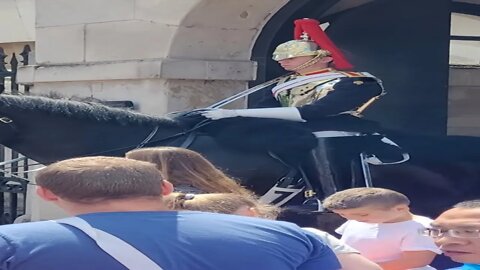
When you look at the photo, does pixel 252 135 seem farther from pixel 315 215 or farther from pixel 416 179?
pixel 416 179

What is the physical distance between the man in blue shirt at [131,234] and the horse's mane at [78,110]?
2.72m

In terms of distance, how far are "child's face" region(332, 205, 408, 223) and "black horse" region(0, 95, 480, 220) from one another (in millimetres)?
2066

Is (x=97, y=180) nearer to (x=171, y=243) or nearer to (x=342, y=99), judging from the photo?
(x=171, y=243)

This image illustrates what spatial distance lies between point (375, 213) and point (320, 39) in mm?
2696

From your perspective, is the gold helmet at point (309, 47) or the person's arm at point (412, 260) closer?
the person's arm at point (412, 260)

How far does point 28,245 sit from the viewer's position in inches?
74.5

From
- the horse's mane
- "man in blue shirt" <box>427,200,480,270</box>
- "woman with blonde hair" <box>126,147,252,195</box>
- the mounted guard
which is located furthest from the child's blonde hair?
the mounted guard

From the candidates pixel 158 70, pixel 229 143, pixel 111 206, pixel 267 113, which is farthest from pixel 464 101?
pixel 111 206

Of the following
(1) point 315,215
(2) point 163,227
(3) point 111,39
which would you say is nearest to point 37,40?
(3) point 111,39

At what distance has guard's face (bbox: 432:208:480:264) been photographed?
2564mm

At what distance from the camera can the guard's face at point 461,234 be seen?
2.56 meters

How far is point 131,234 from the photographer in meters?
1.96

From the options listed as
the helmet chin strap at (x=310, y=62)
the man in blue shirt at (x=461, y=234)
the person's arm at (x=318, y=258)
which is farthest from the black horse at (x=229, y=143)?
the person's arm at (x=318, y=258)

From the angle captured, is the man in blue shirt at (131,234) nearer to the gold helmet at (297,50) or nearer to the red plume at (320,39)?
the gold helmet at (297,50)
